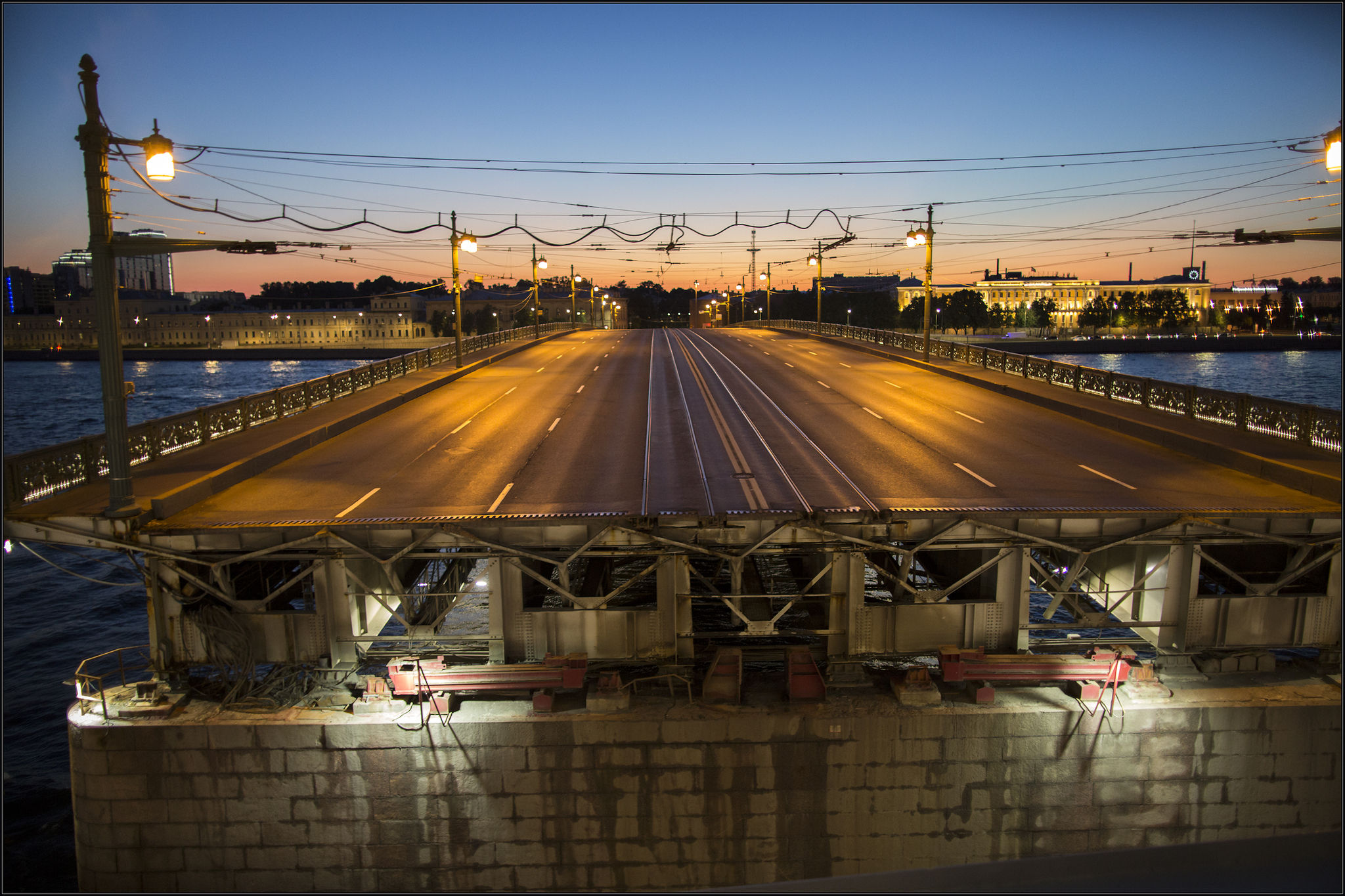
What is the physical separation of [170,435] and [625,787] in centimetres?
1240

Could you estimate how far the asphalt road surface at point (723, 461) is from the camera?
14688mm

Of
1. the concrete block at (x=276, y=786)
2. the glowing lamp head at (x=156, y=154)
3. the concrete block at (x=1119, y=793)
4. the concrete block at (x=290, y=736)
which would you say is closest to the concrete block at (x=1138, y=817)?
the concrete block at (x=1119, y=793)

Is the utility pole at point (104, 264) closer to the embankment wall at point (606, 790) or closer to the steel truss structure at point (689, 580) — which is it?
the steel truss structure at point (689, 580)

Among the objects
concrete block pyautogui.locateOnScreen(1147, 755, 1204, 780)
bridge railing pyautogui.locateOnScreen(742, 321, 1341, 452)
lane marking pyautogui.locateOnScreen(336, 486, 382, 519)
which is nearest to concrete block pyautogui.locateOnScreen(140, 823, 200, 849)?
lane marking pyautogui.locateOnScreen(336, 486, 382, 519)

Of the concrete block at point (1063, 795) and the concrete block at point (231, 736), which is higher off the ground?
the concrete block at point (231, 736)

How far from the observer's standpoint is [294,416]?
23.3 meters

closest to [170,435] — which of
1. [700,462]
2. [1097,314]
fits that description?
[700,462]

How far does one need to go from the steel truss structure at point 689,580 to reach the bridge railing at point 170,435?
1.03 m

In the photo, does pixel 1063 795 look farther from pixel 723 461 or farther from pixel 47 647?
pixel 47 647

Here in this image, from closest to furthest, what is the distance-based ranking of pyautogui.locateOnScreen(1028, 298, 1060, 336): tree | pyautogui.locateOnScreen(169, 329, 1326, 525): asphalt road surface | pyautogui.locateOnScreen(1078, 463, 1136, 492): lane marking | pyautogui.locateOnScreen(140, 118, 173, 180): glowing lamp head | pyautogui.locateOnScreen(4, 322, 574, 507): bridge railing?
pyautogui.locateOnScreen(140, 118, 173, 180): glowing lamp head → pyautogui.locateOnScreen(4, 322, 574, 507): bridge railing → pyautogui.locateOnScreen(169, 329, 1326, 525): asphalt road surface → pyautogui.locateOnScreen(1078, 463, 1136, 492): lane marking → pyautogui.locateOnScreen(1028, 298, 1060, 336): tree

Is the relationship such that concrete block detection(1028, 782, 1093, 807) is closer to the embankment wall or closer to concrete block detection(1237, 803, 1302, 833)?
the embankment wall

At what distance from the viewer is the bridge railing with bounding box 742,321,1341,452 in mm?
17250

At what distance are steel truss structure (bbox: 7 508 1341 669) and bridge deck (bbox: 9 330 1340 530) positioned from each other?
1.24 feet

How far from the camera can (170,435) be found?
17609 millimetres
